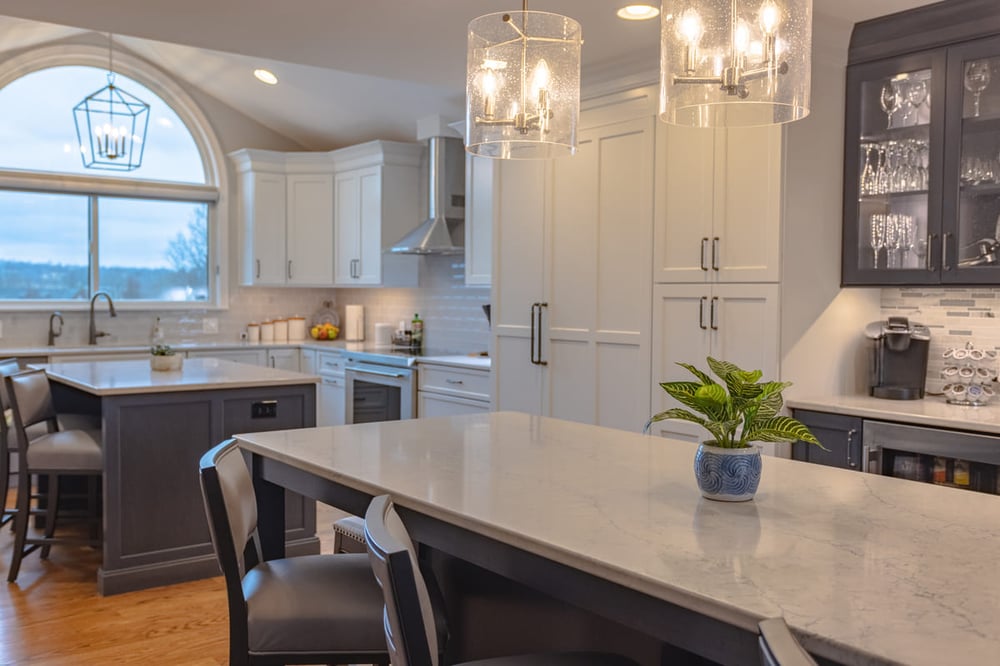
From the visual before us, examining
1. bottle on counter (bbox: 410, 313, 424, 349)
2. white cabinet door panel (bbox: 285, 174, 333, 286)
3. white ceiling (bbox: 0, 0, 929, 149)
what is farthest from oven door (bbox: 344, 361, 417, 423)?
white ceiling (bbox: 0, 0, 929, 149)

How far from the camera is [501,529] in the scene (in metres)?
1.56

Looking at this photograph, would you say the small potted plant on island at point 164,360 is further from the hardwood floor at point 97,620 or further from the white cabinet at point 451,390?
the white cabinet at point 451,390

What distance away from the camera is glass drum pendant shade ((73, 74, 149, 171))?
551 cm

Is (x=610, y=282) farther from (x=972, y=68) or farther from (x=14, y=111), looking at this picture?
(x=14, y=111)

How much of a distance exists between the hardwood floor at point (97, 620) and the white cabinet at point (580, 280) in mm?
1880

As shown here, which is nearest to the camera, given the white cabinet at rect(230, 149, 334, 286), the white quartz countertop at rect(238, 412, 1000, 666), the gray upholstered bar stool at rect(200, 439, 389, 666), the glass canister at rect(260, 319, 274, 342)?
the white quartz countertop at rect(238, 412, 1000, 666)

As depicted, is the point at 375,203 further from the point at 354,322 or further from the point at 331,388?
the point at 331,388

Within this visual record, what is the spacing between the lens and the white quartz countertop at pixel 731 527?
3.75 ft

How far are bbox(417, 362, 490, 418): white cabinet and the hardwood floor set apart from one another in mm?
1738

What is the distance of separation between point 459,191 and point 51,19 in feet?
9.90

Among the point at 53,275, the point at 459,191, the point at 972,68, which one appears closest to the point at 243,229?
the point at 53,275

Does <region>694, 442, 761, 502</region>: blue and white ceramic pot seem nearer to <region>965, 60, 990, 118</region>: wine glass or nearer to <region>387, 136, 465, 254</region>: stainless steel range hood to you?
<region>965, 60, 990, 118</region>: wine glass

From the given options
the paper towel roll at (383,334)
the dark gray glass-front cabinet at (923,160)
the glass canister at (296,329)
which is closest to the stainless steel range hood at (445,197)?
the paper towel roll at (383,334)

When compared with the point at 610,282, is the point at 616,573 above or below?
below
